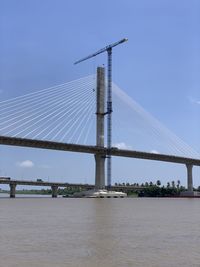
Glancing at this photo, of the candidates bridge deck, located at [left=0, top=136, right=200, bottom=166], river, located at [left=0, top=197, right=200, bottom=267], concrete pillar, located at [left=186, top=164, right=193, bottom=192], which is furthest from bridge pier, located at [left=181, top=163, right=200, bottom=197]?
river, located at [left=0, top=197, right=200, bottom=267]

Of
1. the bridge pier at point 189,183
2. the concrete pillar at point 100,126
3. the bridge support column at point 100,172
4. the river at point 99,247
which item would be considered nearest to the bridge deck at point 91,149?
the bridge support column at point 100,172

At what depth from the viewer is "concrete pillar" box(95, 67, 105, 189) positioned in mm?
96062

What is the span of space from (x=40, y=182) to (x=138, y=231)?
130m

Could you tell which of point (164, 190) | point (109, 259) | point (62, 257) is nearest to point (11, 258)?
point (62, 257)

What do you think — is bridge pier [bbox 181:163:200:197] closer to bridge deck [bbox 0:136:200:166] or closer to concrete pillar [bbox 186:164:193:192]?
concrete pillar [bbox 186:164:193:192]

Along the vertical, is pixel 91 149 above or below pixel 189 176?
above

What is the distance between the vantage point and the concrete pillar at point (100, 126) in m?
96.1

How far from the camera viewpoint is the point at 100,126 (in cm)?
9600

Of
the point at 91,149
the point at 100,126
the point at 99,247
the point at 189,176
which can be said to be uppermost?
the point at 100,126

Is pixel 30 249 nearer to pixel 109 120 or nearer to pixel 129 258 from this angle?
pixel 129 258

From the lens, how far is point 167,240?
17484 mm

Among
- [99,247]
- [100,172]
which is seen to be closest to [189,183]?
[100,172]

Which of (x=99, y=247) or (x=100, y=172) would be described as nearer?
(x=99, y=247)

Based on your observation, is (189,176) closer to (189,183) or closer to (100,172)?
(189,183)
